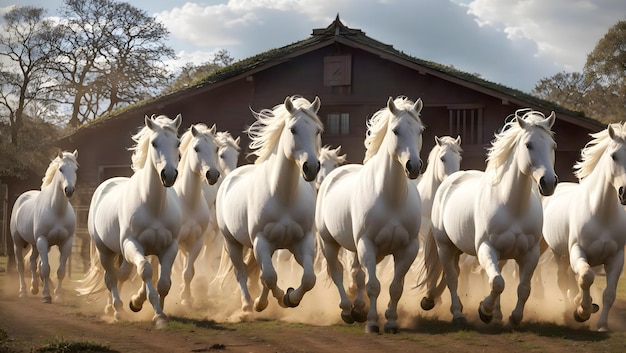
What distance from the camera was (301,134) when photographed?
934 centimetres

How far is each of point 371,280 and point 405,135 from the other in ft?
5.30

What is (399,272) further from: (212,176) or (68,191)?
(68,191)

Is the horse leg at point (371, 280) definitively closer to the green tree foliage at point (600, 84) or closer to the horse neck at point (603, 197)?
the horse neck at point (603, 197)

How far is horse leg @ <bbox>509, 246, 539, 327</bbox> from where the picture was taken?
30.3 feet

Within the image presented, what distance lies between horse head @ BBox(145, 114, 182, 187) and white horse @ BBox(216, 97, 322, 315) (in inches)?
43.2

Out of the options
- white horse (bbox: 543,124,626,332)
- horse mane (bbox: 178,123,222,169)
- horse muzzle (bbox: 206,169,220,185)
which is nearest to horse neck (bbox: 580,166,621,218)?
white horse (bbox: 543,124,626,332)

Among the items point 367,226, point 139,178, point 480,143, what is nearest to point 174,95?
point 480,143

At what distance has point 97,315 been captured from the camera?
11578 mm

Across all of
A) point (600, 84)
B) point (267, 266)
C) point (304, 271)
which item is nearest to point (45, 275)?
point (267, 266)

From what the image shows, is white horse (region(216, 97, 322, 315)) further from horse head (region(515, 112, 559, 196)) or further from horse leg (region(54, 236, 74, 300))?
horse leg (region(54, 236, 74, 300))

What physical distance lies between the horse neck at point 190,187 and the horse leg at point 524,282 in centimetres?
502

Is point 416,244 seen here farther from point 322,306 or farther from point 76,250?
point 76,250

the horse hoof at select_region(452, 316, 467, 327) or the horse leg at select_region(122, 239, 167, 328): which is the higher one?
the horse leg at select_region(122, 239, 167, 328)

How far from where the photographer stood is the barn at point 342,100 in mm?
19766
